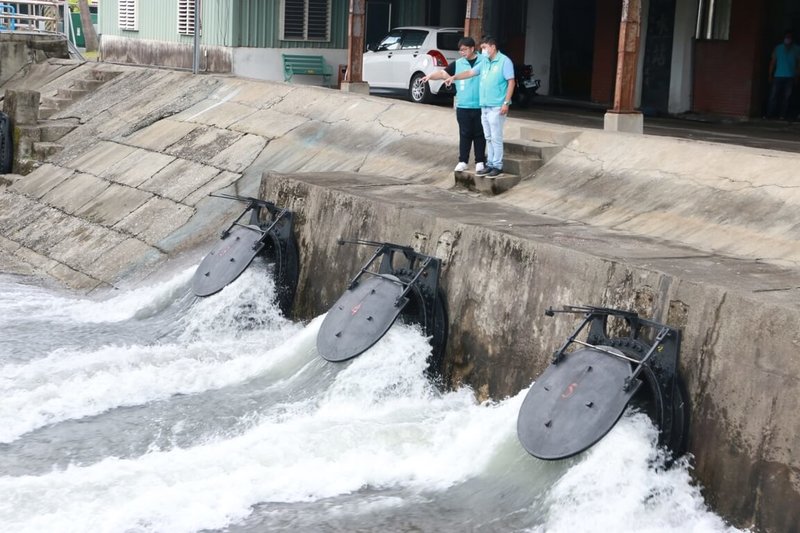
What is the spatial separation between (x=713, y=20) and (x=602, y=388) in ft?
47.6

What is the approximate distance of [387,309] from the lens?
9.38m

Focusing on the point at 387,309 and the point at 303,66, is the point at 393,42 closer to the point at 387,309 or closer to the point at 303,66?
the point at 303,66

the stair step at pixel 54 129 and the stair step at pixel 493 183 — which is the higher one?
the stair step at pixel 493 183

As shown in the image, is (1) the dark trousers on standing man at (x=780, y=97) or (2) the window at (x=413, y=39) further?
(2) the window at (x=413, y=39)

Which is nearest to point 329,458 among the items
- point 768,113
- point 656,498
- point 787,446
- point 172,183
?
point 656,498

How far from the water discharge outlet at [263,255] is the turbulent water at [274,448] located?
0.23m

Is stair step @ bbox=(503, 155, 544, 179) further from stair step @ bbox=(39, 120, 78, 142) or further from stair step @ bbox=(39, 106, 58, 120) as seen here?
stair step @ bbox=(39, 106, 58, 120)

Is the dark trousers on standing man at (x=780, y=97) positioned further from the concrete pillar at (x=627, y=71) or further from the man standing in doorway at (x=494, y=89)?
the man standing in doorway at (x=494, y=89)

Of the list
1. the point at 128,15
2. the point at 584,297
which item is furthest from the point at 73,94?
the point at 584,297

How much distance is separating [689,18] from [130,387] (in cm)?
1441

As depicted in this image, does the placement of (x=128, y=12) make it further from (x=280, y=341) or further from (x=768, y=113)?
(x=280, y=341)

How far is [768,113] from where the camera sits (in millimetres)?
19578

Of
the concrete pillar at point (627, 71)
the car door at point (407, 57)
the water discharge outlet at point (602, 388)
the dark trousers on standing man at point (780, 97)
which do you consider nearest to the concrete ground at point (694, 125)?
the dark trousers on standing man at point (780, 97)

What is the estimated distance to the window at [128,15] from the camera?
2797 centimetres
